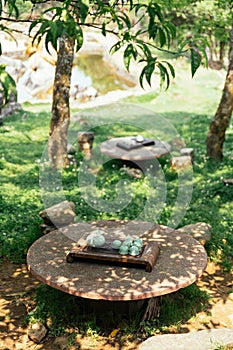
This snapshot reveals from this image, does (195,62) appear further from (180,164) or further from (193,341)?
(180,164)

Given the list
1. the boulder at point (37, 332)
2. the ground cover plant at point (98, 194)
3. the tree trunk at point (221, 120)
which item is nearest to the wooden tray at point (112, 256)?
the ground cover plant at point (98, 194)

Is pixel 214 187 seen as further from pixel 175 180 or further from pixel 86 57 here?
pixel 86 57

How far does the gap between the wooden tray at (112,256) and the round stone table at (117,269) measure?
7 centimetres

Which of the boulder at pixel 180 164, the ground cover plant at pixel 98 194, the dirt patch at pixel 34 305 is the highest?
the boulder at pixel 180 164

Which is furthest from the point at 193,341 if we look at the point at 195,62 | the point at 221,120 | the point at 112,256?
the point at 221,120

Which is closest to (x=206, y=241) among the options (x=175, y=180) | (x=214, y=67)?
(x=175, y=180)

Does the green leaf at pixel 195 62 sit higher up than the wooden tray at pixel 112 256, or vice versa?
the green leaf at pixel 195 62

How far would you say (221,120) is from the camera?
12.2m

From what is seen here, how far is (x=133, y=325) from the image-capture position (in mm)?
6297

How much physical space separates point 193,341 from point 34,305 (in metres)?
2.53

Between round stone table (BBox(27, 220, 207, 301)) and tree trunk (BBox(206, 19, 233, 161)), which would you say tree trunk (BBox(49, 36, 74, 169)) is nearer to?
tree trunk (BBox(206, 19, 233, 161))

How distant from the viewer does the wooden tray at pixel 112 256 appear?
6.08 meters

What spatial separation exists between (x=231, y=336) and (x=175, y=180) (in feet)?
21.7

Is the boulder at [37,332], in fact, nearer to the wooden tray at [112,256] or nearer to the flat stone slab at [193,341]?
the wooden tray at [112,256]
